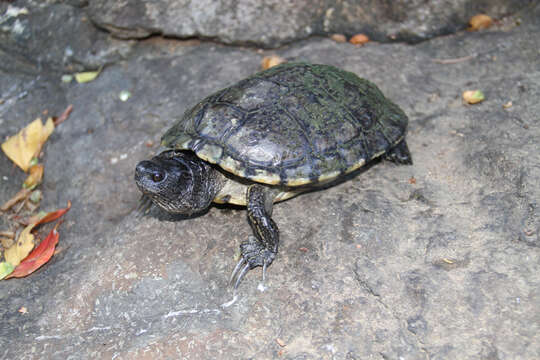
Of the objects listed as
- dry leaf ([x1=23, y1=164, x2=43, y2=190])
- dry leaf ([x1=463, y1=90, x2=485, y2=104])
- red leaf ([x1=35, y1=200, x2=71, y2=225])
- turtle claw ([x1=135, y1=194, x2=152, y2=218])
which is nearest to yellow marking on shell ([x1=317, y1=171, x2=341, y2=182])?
turtle claw ([x1=135, y1=194, x2=152, y2=218])

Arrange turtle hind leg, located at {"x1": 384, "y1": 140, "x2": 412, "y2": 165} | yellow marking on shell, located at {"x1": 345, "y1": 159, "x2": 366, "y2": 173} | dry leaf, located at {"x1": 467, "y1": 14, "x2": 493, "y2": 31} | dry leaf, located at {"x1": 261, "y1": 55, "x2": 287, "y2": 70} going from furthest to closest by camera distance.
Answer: dry leaf, located at {"x1": 467, "y1": 14, "x2": 493, "y2": 31} → dry leaf, located at {"x1": 261, "y1": 55, "x2": 287, "y2": 70} → turtle hind leg, located at {"x1": 384, "y1": 140, "x2": 412, "y2": 165} → yellow marking on shell, located at {"x1": 345, "y1": 159, "x2": 366, "y2": 173}

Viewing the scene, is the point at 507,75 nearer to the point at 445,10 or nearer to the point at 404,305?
the point at 445,10

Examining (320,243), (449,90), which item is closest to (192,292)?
(320,243)

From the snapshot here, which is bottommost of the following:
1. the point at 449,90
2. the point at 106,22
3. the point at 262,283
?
the point at 449,90

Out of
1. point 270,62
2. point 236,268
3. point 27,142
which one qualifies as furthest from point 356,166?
point 27,142

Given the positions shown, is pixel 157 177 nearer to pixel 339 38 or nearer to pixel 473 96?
pixel 473 96

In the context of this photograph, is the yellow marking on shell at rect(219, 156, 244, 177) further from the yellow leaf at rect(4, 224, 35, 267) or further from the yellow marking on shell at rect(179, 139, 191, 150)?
the yellow leaf at rect(4, 224, 35, 267)
